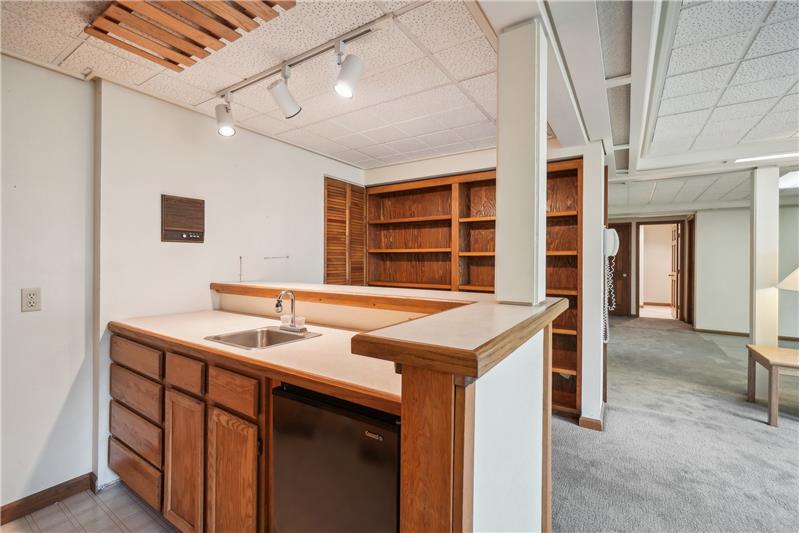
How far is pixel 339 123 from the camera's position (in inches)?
115

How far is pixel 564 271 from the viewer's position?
3467mm

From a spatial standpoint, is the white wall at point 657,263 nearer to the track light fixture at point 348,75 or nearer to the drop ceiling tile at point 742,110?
the drop ceiling tile at point 742,110

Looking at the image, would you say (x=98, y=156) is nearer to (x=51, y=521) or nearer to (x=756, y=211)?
(x=51, y=521)

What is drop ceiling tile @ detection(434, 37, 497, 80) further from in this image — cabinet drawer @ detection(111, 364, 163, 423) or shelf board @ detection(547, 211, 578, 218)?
cabinet drawer @ detection(111, 364, 163, 423)

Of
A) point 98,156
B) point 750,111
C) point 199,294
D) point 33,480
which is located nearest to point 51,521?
point 33,480

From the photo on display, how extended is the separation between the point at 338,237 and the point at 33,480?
282 centimetres

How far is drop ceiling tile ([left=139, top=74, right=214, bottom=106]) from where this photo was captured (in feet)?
7.41

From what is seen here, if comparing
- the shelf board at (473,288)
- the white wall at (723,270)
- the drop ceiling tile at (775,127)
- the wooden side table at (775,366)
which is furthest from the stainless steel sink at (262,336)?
the white wall at (723,270)

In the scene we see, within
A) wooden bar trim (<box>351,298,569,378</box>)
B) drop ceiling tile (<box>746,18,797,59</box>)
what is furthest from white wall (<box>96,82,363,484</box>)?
drop ceiling tile (<box>746,18,797,59</box>)

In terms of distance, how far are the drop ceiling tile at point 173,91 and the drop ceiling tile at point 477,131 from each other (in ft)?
6.24

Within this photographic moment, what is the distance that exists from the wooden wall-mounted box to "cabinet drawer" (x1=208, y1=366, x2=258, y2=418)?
138 cm

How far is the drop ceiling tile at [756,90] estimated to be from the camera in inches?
86.0

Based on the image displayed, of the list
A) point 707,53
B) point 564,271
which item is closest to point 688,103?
point 707,53

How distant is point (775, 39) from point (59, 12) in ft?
10.9
